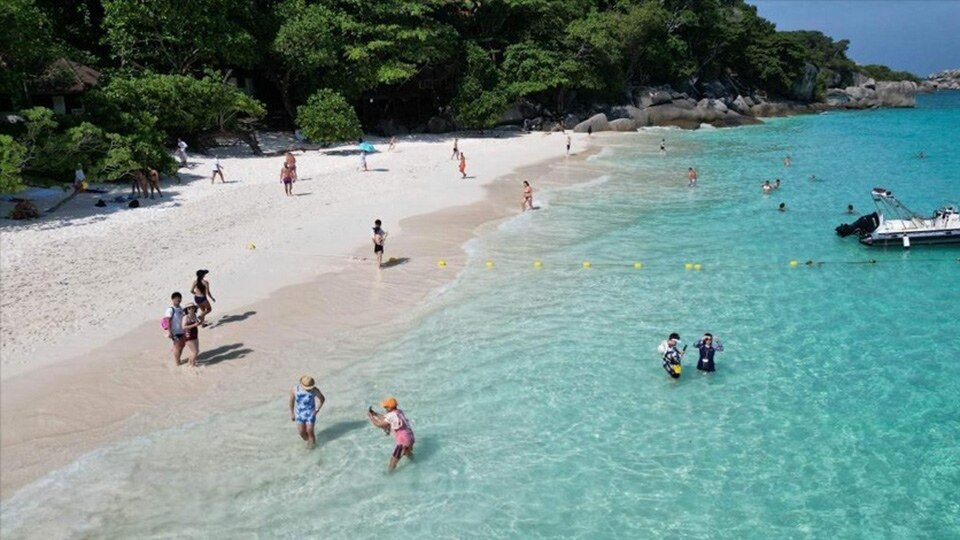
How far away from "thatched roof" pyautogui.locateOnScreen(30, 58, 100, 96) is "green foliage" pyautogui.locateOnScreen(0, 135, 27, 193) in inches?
335

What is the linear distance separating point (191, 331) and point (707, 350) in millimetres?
9767

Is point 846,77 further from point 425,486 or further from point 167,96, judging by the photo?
point 425,486

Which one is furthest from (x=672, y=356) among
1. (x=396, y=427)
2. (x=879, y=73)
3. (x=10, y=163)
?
(x=879, y=73)

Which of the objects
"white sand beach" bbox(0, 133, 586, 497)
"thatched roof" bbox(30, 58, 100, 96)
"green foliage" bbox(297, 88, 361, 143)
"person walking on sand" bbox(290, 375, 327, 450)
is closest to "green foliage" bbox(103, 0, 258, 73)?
"green foliage" bbox(297, 88, 361, 143)

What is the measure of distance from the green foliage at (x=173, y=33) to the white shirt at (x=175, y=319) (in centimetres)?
2487

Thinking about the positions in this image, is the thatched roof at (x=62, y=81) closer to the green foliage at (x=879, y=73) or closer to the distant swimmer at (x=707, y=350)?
the distant swimmer at (x=707, y=350)

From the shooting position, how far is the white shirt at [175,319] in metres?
12.4

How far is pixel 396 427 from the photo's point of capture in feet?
33.3

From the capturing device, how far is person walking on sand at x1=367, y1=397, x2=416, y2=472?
10070 millimetres

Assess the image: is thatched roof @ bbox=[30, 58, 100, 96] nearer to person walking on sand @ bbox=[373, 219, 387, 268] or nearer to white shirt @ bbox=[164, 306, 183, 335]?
person walking on sand @ bbox=[373, 219, 387, 268]

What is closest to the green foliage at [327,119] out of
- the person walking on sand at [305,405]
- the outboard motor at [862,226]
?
the outboard motor at [862,226]

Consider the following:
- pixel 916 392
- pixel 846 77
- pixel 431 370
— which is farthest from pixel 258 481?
pixel 846 77

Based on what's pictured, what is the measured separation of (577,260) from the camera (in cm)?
2062

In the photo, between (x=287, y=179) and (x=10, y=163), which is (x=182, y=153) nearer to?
(x=287, y=179)
